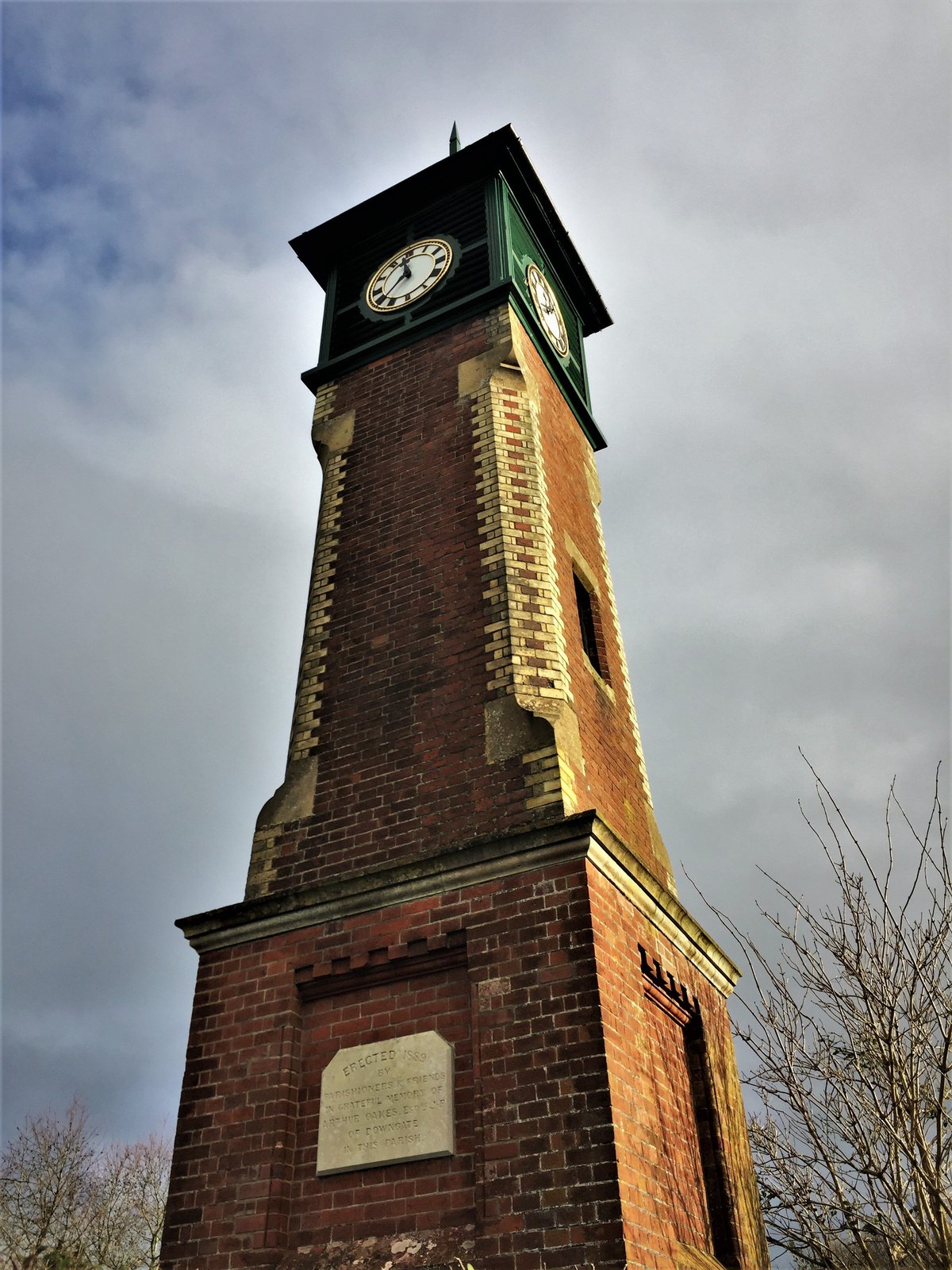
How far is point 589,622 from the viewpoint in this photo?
A: 11562mm

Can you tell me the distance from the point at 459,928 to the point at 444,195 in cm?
1029

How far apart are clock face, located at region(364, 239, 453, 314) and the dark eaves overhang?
0.89 meters

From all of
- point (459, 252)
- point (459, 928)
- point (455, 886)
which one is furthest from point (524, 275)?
point (459, 928)

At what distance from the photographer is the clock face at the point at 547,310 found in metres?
13.4

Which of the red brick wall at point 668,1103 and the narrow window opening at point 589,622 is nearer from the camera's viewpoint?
the red brick wall at point 668,1103

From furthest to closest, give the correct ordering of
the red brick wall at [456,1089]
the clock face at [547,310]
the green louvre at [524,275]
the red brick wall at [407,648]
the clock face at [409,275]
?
the clock face at [547,310]
the clock face at [409,275]
the green louvre at [524,275]
the red brick wall at [407,648]
the red brick wall at [456,1089]

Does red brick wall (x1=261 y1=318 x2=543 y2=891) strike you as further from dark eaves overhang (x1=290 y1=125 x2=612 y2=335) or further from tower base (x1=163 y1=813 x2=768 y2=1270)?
dark eaves overhang (x1=290 y1=125 x2=612 y2=335)

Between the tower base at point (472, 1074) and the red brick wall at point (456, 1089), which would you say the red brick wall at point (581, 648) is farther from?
the red brick wall at point (456, 1089)

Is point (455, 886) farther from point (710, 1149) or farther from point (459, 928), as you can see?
point (710, 1149)

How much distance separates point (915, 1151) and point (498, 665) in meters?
4.69

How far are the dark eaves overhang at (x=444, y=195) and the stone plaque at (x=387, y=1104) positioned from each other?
1081cm

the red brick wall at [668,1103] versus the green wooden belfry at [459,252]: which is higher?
the green wooden belfry at [459,252]

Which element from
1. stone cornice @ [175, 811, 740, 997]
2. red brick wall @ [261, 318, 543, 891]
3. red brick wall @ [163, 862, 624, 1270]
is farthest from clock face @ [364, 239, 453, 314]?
red brick wall @ [163, 862, 624, 1270]

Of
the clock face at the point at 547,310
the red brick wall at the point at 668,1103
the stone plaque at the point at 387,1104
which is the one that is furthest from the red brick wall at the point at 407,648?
the clock face at the point at 547,310
